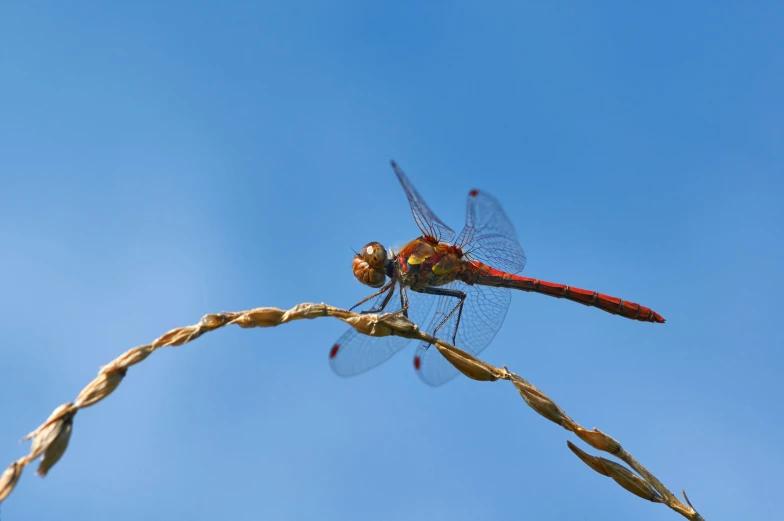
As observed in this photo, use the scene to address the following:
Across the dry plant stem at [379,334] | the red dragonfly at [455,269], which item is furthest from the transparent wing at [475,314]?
the dry plant stem at [379,334]

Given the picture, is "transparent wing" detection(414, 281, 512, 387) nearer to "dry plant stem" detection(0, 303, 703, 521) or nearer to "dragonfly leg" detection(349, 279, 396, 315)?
"dragonfly leg" detection(349, 279, 396, 315)

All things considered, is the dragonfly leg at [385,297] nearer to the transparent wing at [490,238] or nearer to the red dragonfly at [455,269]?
the red dragonfly at [455,269]

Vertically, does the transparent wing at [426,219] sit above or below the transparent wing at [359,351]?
above

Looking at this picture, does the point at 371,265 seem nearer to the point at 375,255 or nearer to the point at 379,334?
the point at 375,255

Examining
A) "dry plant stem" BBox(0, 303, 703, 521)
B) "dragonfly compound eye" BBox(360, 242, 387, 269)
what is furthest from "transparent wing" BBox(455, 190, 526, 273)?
"dry plant stem" BBox(0, 303, 703, 521)

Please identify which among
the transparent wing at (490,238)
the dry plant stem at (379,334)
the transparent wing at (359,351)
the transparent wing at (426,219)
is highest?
the transparent wing at (426,219)

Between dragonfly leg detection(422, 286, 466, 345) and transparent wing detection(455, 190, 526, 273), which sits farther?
transparent wing detection(455, 190, 526, 273)
